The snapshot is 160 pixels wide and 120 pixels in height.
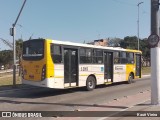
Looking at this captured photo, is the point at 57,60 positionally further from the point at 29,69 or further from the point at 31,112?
the point at 31,112

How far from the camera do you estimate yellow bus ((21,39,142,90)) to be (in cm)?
1520

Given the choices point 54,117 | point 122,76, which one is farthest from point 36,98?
point 122,76

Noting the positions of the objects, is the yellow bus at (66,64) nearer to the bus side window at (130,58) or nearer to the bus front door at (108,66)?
the bus front door at (108,66)

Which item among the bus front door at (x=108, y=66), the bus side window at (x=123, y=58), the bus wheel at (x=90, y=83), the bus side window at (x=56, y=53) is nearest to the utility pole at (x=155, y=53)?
the bus side window at (x=56, y=53)

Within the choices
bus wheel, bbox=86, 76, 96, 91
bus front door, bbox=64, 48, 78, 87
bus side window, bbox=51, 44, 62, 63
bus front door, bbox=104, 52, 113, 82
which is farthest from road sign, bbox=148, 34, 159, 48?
bus front door, bbox=104, 52, 113, 82

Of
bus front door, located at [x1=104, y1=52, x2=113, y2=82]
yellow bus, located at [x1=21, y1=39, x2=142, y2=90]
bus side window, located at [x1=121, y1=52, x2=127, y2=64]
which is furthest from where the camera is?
bus side window, located at [x1=121, y1=52, x2=127, y2=64]

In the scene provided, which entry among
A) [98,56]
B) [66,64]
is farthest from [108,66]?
[66,64]

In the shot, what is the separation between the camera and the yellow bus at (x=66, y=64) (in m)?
15.2

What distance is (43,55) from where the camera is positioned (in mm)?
15203

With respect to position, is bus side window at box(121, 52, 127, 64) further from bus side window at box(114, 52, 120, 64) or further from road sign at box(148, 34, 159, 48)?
road sign at box(148, 34, 159, 48)

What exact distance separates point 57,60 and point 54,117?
19.8 ft

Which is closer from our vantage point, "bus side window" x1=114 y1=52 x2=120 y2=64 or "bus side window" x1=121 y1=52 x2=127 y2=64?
"bus side window" x1=114 y1=52 x2=120 y2=64

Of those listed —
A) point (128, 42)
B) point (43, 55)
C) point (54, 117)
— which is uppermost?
point (128, 42)

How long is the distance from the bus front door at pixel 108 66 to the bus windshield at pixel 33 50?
5848 millimetres
